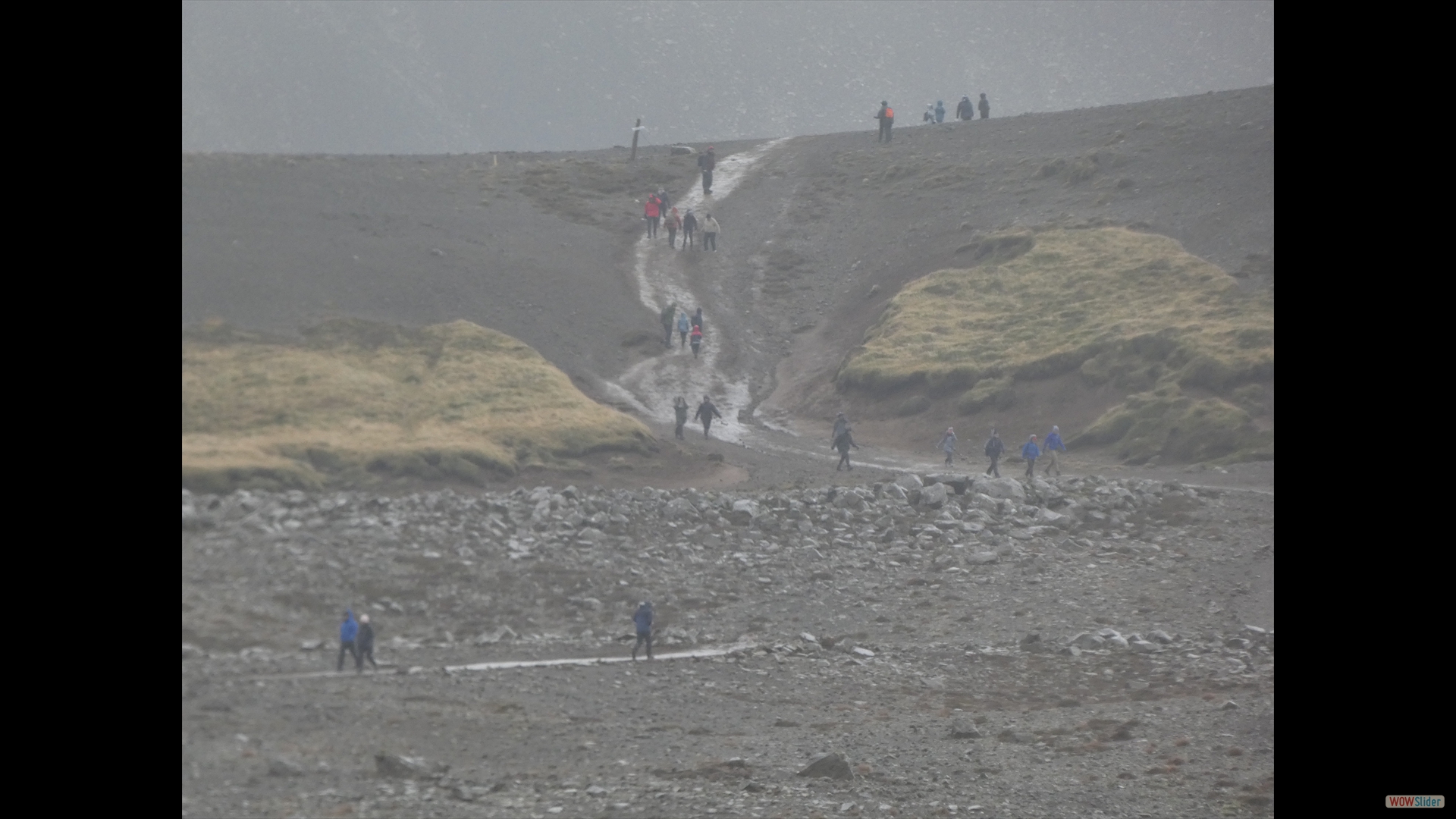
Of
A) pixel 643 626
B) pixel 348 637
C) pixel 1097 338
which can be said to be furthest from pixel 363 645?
pixel 1097 338

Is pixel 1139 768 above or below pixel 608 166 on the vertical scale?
below

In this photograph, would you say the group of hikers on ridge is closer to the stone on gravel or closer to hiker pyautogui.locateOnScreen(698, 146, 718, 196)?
hiker pyautogui.locateOnScreen(698, 146, 718, 196)

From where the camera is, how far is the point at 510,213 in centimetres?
1362

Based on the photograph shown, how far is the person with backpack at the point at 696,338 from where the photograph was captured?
13.7m

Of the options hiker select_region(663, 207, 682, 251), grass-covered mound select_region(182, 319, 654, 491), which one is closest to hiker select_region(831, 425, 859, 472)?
hiker select_region(663, 207, 682, 251)

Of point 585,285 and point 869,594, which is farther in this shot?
point 585,285

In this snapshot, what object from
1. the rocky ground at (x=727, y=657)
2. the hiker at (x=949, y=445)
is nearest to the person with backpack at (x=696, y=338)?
the rocky ground at (x=727, y=657)

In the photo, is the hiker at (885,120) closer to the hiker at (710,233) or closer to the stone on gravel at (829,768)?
the hiker at (710,233)

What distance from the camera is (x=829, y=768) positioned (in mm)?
7629

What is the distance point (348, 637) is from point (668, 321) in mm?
7695

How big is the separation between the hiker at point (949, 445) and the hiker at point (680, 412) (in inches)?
159

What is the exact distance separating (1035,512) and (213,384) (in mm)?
7801
